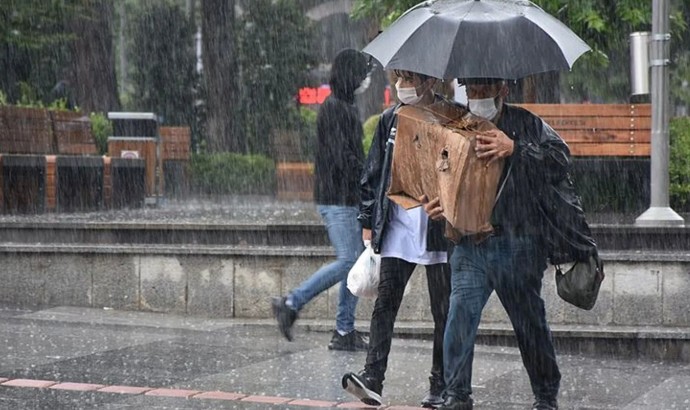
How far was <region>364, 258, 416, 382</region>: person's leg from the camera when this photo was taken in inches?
295

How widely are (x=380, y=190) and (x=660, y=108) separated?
6.39m

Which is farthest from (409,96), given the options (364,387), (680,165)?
(680,165)

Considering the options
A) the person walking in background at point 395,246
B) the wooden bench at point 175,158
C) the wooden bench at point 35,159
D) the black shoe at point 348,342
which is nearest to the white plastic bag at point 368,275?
the person walking in background at point 395,246

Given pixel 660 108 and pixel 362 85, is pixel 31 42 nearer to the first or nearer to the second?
pixel 660 108

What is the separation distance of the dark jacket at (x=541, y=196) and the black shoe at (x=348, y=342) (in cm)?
306

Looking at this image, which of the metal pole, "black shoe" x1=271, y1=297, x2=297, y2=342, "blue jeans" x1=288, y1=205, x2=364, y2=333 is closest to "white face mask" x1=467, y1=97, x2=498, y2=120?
"blue jeans" x1=288, y1=205, x2=364, y2=333

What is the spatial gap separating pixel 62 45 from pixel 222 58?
410 centimetres

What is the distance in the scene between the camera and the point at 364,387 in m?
7.24

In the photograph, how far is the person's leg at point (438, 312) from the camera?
764 cm

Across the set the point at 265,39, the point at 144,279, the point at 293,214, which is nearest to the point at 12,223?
the point at 144,279

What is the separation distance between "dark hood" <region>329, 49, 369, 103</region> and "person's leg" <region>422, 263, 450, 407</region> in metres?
2.14

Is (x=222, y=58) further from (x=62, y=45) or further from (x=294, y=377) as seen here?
(x=294, y=377)

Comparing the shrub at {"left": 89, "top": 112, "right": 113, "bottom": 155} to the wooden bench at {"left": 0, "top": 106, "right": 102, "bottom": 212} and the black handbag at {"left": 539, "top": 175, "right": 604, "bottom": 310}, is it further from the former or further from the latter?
the black handbag at {"left": 539, "top": 175, "right": 604, "bottom": 310}

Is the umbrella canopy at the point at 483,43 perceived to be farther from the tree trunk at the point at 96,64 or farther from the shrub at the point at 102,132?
the tree trunk at the point at 96,64
